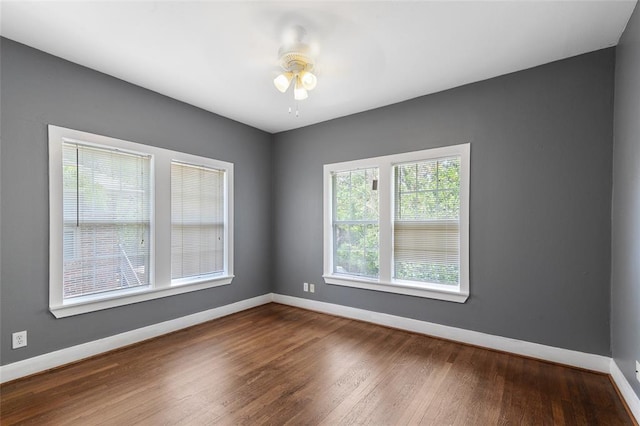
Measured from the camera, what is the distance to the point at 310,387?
235cm

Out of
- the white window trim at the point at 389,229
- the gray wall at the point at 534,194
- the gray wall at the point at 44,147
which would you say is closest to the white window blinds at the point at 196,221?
the gray wall at the point at 44,147

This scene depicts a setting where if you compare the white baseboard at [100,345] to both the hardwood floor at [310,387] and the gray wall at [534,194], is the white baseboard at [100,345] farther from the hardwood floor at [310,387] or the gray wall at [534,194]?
the gray wall at [534,194]

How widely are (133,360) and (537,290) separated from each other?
3.84m

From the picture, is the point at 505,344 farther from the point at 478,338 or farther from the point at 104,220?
the point at 104,220

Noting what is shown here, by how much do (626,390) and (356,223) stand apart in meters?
2.82

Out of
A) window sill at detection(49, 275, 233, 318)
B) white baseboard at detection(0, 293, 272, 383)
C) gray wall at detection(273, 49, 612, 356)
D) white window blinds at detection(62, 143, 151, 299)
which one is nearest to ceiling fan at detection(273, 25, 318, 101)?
gray wall at detection(273, 49, 612, 356)

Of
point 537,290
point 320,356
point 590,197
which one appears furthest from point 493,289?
point 320,356

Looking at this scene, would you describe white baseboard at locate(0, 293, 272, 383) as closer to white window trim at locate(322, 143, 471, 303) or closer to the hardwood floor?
the hardwood floor

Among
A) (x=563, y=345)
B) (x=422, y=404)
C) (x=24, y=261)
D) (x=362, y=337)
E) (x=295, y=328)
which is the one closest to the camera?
(x=422, y=404)

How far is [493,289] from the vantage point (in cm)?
302

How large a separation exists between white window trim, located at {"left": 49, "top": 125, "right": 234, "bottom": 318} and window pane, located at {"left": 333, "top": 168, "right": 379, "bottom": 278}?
1526 mm

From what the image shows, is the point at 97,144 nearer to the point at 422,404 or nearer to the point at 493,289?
the point at 422,404

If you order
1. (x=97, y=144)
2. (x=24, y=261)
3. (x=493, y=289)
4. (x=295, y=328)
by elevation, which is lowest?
(x=295, y=328)

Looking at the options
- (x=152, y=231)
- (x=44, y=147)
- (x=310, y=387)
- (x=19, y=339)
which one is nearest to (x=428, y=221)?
(x=310, y=387)
